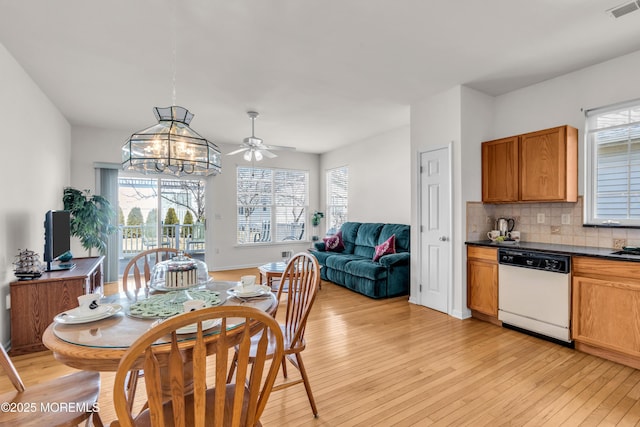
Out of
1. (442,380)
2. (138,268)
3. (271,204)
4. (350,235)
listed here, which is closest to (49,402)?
(138,268)

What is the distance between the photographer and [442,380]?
2328mm

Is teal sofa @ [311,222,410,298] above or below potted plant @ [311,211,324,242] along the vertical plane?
below

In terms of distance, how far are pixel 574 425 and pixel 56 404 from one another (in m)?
2.72

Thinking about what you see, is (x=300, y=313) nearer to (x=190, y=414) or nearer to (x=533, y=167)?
(x=190, y=414)

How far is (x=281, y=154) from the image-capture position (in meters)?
7.15

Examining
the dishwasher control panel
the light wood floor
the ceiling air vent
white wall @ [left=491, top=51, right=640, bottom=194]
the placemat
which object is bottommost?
the light wood floor

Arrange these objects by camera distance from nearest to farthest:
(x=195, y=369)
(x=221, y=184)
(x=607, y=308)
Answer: (x=195, y=369), (x=607, y=308), (x=221, y=184)

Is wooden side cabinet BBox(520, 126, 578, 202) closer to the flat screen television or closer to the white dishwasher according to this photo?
the white dishwasher

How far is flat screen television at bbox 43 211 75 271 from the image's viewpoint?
3182 millimetres

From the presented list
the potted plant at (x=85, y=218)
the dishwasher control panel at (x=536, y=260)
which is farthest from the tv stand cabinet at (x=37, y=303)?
the dishwasher control panel at (x=536, y=260)

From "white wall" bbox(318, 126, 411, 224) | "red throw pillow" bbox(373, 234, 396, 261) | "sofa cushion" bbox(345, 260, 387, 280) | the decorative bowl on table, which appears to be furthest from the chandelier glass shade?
"white wall" bbox(318, 126, 411, 224)

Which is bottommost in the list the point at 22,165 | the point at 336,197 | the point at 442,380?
the point at 442,380

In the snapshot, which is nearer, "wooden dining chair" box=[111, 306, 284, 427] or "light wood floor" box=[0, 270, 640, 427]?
"wooden dining chair" box=[111, 306, 284, 427]

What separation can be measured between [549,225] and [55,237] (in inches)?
214
